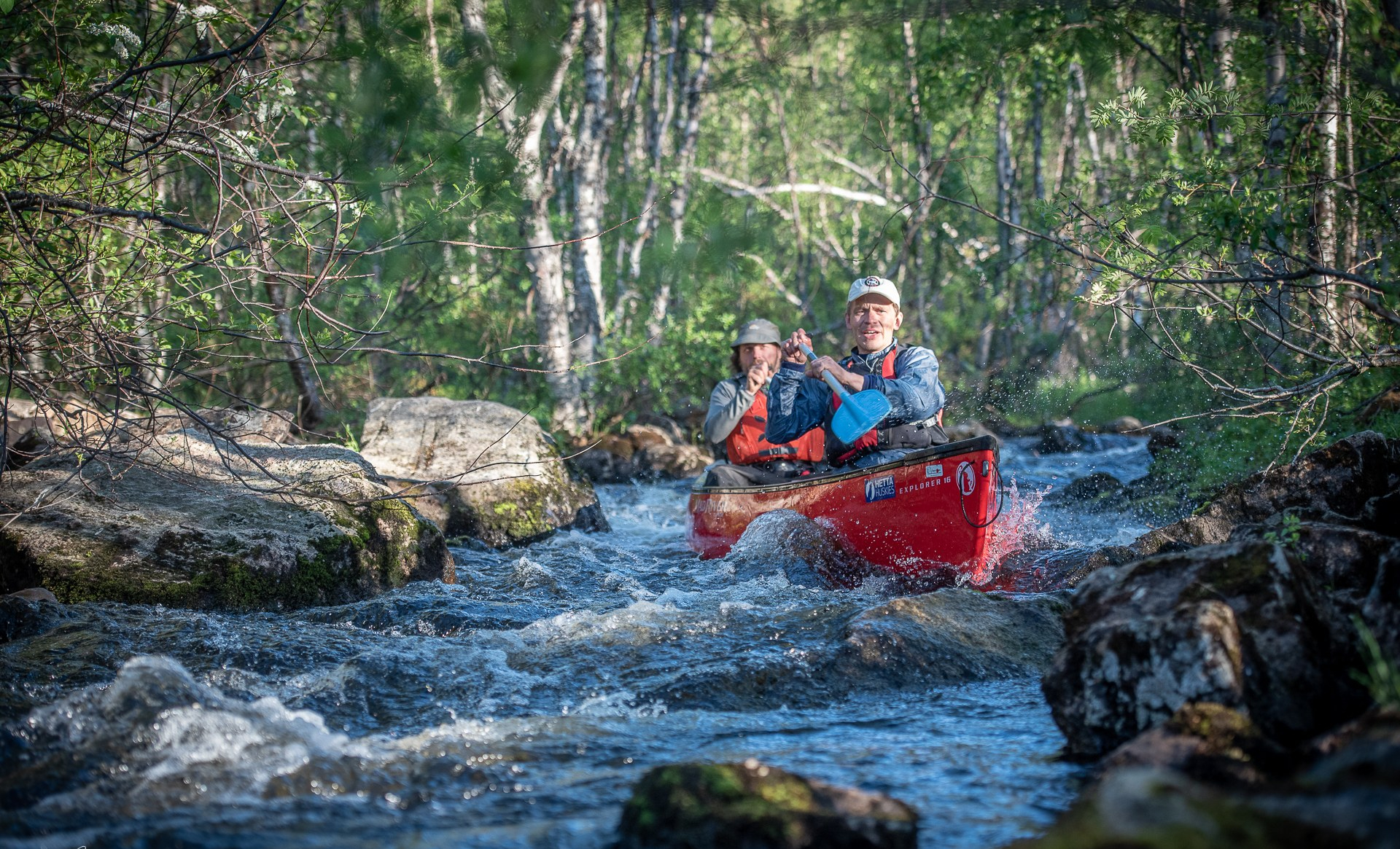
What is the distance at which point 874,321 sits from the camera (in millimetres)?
6781

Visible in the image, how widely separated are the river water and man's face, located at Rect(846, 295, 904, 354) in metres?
1.73

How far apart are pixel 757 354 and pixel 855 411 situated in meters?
1.68

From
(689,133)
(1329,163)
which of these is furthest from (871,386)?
(689,133)

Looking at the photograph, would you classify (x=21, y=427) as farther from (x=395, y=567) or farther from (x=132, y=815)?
(x=132, y=815)

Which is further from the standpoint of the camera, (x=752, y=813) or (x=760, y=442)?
(x=760, y=442)

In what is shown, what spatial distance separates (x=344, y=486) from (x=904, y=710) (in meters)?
4.08

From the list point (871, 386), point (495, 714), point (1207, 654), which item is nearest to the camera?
point (1207, 654)

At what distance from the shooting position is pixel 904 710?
13.5ft

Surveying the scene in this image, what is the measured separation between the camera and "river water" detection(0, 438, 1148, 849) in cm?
313

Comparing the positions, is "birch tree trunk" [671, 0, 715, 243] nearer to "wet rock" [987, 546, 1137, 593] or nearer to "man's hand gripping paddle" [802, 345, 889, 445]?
"man's hand gripping paddle" [802, 345, 889, 445]

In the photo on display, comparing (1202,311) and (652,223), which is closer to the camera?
(1202,311)

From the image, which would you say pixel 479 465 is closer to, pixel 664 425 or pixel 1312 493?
pixel 1312 493

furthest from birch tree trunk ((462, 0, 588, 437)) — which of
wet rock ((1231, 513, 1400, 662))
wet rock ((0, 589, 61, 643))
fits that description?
wet rock ((1231, 513, 1400, 662))

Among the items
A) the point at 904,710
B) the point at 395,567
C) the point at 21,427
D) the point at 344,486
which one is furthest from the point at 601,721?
the point at 21,427
